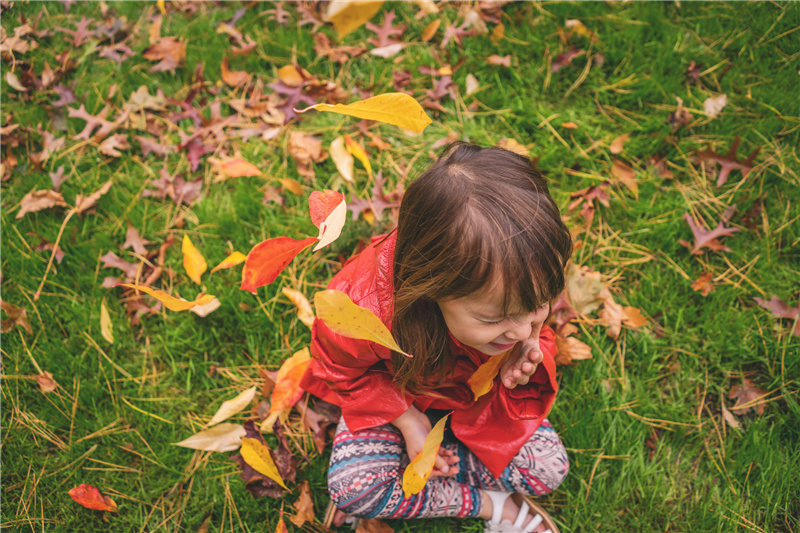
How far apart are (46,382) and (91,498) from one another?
0.48 meters

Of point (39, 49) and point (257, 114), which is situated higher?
point (39, 49)

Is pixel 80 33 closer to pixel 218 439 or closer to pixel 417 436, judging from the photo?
pixel 218 439

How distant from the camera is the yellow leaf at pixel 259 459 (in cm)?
171

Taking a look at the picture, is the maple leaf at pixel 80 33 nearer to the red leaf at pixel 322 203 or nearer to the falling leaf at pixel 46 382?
the falling leaf at pixel 46 382

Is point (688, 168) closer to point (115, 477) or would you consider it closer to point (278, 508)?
point (278, 508)

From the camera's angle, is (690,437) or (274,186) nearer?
(690,437)

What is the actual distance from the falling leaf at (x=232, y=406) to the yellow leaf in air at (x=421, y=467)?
70 cm

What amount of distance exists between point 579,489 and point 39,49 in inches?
129

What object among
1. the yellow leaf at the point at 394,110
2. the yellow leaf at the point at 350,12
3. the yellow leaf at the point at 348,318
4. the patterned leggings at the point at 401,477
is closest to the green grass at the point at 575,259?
the patterned leggings at the point at 401,477

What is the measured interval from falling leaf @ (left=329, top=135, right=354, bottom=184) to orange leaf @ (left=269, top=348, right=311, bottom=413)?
79 cm

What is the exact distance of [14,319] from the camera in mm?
2014

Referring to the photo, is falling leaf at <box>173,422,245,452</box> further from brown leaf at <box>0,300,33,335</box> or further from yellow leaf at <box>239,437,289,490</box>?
brown leaf at <box>0,300,33,335</box>

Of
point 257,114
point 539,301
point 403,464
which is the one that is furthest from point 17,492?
point 539,301

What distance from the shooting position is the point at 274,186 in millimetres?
2250
